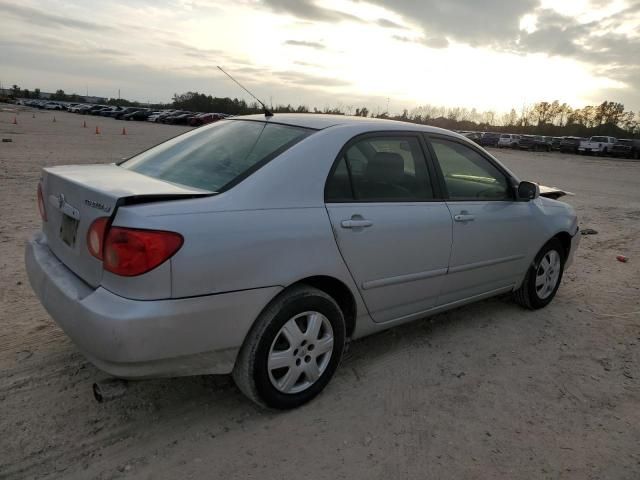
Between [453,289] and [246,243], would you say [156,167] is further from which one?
[453,289]

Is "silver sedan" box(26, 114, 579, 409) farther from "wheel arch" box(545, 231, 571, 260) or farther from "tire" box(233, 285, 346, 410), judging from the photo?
"wheel arch" box(545, 231, 571, 260)

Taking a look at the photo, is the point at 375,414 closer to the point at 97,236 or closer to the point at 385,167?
the point at 385,167

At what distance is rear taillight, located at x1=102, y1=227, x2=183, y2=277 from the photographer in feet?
7.36

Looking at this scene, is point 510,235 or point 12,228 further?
point 12,228

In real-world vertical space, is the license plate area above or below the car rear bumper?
above

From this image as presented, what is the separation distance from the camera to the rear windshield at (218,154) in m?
2.82

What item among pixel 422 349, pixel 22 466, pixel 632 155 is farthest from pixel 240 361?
pixel 632 155

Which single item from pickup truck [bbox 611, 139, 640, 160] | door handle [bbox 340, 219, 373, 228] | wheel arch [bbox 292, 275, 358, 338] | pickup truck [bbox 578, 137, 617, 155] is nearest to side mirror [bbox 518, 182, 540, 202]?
door handle [bbox 340, 219, 373, 228]

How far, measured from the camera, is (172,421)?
2771 millimetres

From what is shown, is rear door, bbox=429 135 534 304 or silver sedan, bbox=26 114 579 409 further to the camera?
rear door, bbox=429 135 534 304

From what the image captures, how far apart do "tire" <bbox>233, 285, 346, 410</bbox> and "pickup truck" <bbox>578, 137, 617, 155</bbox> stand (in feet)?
137

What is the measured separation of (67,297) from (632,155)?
140ft

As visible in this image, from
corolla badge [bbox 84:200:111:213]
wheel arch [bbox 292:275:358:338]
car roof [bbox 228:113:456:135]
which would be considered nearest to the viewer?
corolla badge [bbox 84:200:111:213]

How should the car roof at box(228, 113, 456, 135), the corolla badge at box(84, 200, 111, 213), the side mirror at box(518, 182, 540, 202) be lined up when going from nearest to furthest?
the corolla badge at box(84, 200, 111, 213)
the car roof at box(228, 113, 456, 135)
the side mirror at box(518, 182, 540, 202)
